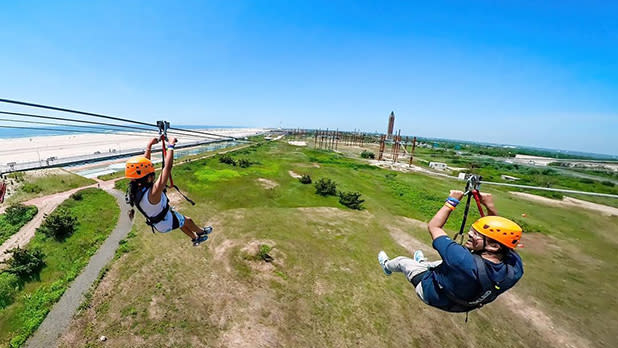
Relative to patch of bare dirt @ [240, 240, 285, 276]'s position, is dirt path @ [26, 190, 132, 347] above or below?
below

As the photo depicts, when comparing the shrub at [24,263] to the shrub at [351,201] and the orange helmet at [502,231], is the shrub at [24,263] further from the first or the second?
the shrub at [351,201]

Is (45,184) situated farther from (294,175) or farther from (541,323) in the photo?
(541,323)

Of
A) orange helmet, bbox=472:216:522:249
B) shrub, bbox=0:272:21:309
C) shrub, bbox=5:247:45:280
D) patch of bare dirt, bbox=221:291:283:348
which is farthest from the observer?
shrub, bbox=5:247:45:280

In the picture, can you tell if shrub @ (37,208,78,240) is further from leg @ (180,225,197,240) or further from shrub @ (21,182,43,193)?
leg @ (180,225,197,240)

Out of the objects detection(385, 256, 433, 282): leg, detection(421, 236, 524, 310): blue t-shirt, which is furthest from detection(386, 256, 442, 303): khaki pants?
detection(421, 236, 524, 310): blue t-shirt

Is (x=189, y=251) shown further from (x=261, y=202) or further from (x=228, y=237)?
(x=261, y=202)

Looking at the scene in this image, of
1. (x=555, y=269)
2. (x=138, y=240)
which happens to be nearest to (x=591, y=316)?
(x=555, y=269)
